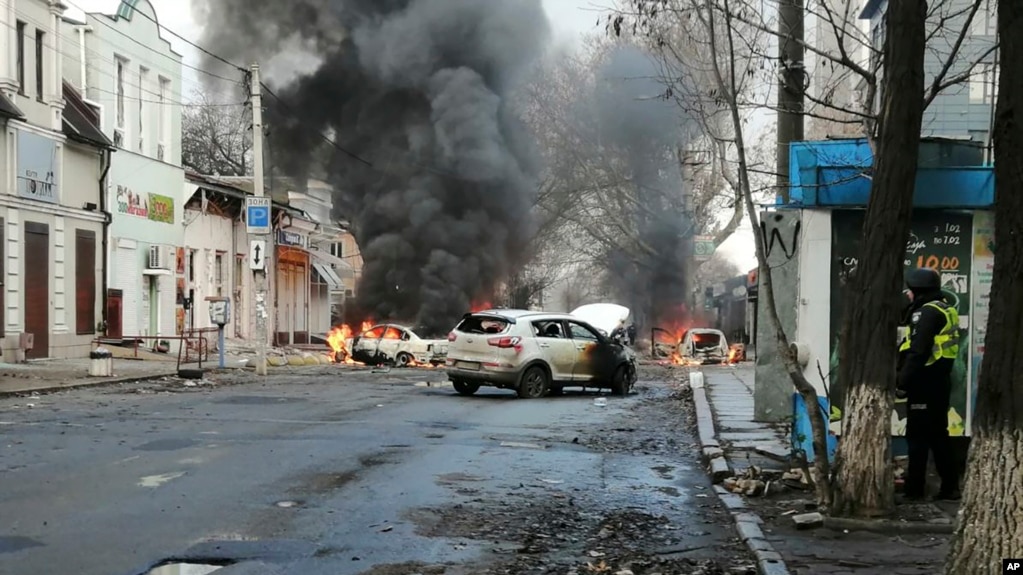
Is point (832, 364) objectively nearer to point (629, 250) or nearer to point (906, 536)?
point (906, 536)

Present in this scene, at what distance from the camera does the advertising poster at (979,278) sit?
8883mm

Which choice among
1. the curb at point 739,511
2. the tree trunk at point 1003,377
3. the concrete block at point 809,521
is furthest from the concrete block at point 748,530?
the tree trunk at point 1003,377

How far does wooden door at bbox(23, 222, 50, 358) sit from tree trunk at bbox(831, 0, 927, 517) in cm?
2102

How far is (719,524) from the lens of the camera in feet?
25.8

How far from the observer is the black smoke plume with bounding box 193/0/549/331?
38156 millimetres

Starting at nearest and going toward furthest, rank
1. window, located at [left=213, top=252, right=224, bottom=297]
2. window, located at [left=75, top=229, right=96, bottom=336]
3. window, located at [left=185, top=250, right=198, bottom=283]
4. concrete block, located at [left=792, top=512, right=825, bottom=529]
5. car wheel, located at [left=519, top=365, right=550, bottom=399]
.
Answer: concrete block, located at [left=792, top=512, right=825, bottom=529] < car wheel, located at [left=519, top=365, right=550, bottom=399] < window, located at [left=75, top=229, right=96, bottom=336] < window, located at [left=185, top=250, right=198, bottom=283] < window, located at [left=213, top=252, right=224, bottom=297]

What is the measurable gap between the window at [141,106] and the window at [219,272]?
545 centimetres

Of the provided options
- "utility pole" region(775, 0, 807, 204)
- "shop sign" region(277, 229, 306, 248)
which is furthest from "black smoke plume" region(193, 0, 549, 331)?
"utility pole" region(775, 0, 807, 204)

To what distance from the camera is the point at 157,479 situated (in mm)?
8766

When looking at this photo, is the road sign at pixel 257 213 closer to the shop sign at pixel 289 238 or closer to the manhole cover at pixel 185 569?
the shop sign at pixel 289 238

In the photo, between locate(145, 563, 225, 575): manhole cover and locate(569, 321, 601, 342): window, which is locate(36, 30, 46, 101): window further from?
locate(145, 563, 225, 575): manhole cover

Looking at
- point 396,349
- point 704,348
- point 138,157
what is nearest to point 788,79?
point 396,349

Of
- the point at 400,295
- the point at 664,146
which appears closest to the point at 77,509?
the point at 400,295

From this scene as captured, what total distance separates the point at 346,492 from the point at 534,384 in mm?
10941
